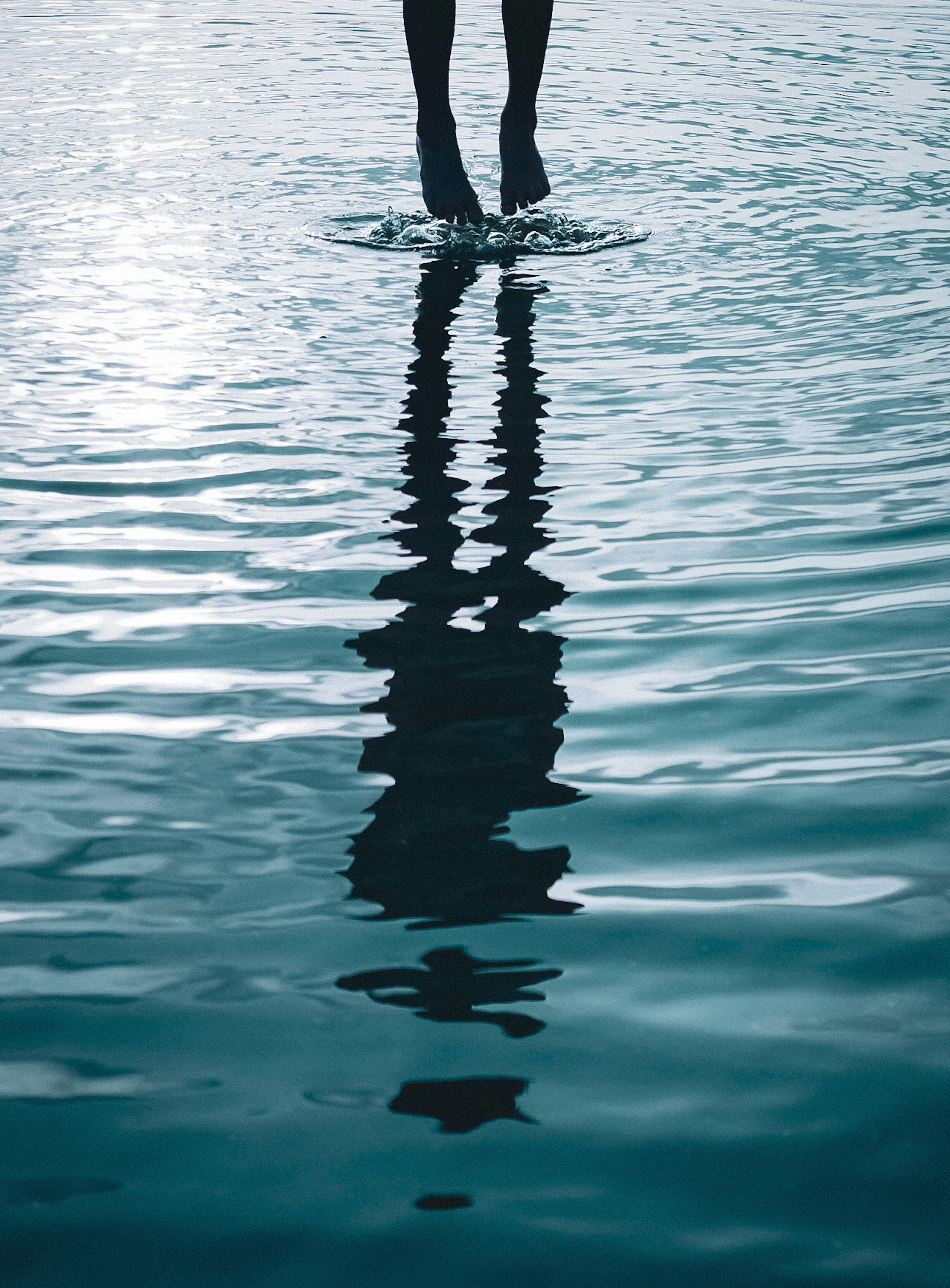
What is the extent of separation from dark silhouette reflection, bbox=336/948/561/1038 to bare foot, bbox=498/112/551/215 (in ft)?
10.3

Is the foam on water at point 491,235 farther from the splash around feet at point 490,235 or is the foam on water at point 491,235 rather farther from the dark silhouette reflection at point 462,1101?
the dark silhouette reflection at point 462,1101

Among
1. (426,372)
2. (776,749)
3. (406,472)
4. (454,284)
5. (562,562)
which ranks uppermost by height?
(454,284)

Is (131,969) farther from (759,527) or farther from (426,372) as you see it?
(426,372)

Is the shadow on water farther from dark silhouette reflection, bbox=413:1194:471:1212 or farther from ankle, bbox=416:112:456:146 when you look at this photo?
ankle, bbox=416:112:456:146

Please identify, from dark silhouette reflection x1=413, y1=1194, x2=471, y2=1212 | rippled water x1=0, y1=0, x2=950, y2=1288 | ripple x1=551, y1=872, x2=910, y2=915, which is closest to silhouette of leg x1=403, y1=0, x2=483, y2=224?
rippled water x1=0, y1=0, x2=950, y2=1288

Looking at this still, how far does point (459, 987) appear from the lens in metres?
1.11

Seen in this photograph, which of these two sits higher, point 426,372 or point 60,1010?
point 426,372

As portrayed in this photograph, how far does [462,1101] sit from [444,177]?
10.7 feet

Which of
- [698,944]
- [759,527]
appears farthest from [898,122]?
[698,944]

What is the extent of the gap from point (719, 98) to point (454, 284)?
283 cm

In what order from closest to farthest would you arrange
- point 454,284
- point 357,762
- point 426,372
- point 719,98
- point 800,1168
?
point 800,1168 < point 357,762 < point 426,372 < point 454,284 < point 719,98

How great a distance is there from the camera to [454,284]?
3.39 metres

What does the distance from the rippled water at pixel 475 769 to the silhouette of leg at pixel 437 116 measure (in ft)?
1.46

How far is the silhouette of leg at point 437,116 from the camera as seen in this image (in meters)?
3.62
